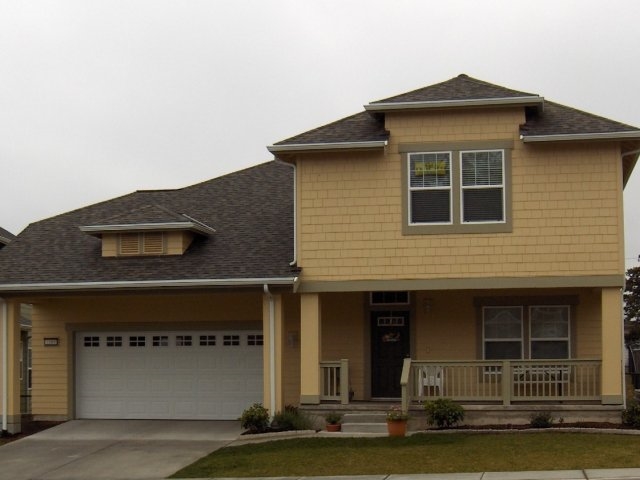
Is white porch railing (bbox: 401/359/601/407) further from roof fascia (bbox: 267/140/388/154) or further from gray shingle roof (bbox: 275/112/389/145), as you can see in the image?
gray shingle roof (bbox: 275/112/389/145)

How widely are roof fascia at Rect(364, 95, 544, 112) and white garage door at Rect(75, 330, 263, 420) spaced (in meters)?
6.17

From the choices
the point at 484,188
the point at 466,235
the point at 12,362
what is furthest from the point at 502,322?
the point at 12,362

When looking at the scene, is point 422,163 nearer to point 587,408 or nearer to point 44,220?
point 587,408

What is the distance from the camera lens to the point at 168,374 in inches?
883

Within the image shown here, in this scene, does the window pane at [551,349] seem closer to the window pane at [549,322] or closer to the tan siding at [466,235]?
the window pane at [549,322]

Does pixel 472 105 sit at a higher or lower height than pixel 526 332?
higher

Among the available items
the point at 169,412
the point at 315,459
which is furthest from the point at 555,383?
the point at 169,412

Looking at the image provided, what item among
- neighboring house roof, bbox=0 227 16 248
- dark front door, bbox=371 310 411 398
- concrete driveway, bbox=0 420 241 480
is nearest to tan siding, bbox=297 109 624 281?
dark front door, bbox=371 310 411 398

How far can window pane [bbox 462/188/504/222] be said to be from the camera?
19.3 meters

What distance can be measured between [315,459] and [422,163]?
669cm

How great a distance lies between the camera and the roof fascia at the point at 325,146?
19234 millimetres

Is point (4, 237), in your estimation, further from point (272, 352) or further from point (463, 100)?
point (463, 100)

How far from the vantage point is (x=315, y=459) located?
1592cm

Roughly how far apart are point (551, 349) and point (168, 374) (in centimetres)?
866
